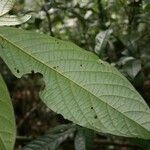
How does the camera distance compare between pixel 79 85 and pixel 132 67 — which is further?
pixel 132 67

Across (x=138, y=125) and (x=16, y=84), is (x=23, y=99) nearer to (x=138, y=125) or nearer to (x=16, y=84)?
(x=16, y=84)

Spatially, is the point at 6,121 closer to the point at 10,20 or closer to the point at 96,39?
the point at 10,20

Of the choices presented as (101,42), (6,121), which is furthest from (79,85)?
(101,42)

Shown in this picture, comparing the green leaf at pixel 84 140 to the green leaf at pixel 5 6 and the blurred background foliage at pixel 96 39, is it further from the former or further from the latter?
the green leaf at pixel 5 6

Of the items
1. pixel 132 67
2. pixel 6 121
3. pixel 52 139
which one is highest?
pixel 6 121

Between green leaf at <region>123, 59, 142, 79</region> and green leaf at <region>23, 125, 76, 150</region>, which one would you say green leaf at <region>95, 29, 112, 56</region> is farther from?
green leaf at <region>23, 125, 76, 150</region>
